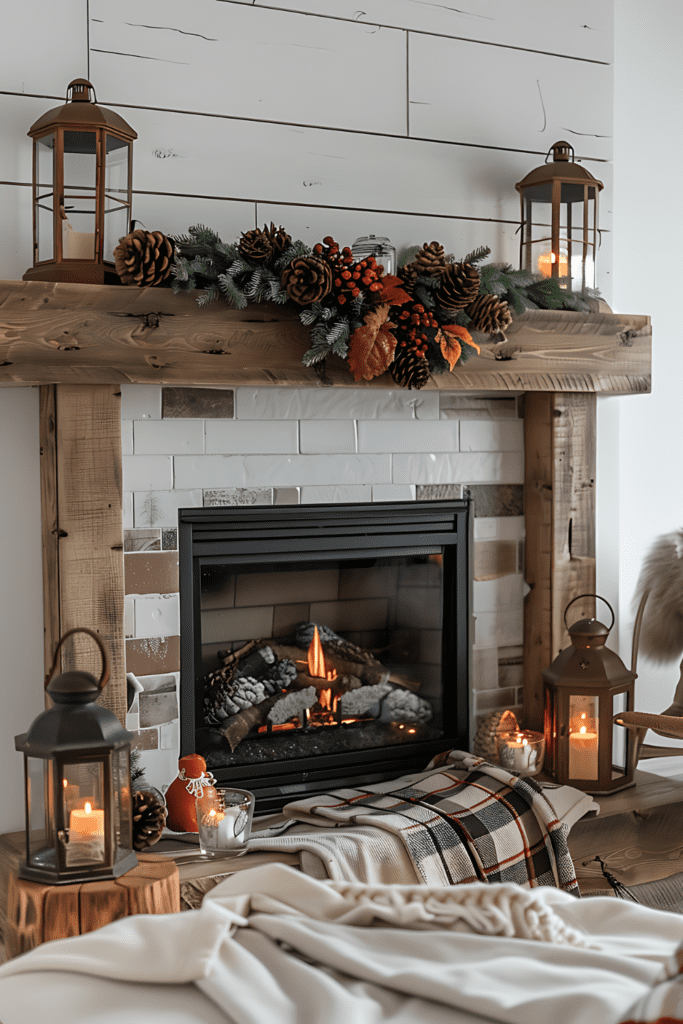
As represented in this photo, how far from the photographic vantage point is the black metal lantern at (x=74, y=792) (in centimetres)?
172

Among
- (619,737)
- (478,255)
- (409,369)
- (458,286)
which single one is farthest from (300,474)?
(619,737)

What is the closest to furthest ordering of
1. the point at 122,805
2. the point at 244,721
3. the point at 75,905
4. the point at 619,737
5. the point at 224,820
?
the point at 75,905 < the point at 122,805 < the point at 224,820 < the point at 244,721 < the point at 619,737

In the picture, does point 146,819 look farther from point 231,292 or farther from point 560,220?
point 560,220

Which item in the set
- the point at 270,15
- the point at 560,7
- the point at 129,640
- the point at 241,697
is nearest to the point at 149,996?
the point at 129,640

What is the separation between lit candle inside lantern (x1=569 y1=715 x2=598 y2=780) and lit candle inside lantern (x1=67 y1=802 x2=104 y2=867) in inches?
50.7

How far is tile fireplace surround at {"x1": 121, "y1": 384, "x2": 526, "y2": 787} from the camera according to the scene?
2270 millimetres

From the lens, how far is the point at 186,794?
2.20 meters

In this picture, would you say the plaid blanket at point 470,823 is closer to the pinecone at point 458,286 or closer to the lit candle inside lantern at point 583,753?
the lit candle inside lantern at point 583,753

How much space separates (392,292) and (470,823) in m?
1.21

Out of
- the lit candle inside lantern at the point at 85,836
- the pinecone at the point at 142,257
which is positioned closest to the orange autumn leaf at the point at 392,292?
the pinecone at the point at 142,257

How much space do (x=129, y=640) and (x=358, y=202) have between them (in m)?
1.23

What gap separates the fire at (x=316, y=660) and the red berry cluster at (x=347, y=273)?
35.0 inches

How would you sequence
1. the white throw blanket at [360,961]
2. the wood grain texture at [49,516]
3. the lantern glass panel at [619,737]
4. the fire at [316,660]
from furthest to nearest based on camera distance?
the lantern glass panel at [619,737]
the fire at [316,660]
the wood grain texture at [49,516]
the white throw blanket at [360,961]

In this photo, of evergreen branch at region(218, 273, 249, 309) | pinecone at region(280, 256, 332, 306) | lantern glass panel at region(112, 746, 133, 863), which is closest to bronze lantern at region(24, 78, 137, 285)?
evergreen branch at region(218, 273, 249, 309)
